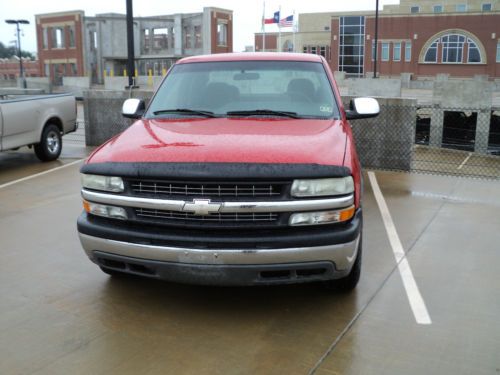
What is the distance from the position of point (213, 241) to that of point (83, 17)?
56291mm

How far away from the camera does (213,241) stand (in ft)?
11.9

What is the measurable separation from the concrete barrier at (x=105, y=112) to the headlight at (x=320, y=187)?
354 inches

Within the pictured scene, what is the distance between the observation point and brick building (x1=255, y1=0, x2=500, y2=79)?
59188 millimetres

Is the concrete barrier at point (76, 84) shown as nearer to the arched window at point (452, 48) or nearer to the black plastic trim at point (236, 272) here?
the arched window at point (452, 48)

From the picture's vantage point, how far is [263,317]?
4137mm

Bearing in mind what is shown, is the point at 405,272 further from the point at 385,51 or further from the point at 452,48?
the point at 385,51

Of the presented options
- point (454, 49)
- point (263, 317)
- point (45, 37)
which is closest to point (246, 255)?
point (263, 317)

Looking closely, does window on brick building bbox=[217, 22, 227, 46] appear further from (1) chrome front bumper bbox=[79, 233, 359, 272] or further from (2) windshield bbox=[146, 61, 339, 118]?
(1) chrome front bumper bbox=[79, 233, 359, 272]

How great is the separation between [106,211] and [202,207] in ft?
2.58

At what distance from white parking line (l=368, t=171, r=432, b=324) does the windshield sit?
5.17 feet

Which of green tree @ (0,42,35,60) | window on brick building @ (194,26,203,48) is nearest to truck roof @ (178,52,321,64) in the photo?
window on brick building @ (194,26,203,48)

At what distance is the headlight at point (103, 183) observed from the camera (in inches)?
152

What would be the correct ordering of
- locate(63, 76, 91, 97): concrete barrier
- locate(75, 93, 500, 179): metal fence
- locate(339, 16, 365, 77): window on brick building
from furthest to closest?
1. locate(339, 16, 365, 77): window on brick building
2. locate(63, 76, 91, 97): concrete barrier
3. locate(75, 93, 500, 179): metal fence

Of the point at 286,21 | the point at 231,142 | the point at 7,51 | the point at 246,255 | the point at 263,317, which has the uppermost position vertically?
the point at 7,51
